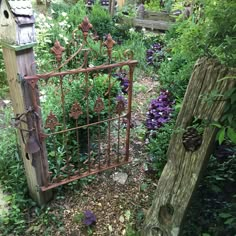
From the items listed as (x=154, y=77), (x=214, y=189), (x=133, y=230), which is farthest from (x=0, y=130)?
(x=154, y=77)

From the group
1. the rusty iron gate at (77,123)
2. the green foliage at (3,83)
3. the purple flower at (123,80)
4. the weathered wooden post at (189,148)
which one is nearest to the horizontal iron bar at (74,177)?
the rusty iron gate at (77,123)

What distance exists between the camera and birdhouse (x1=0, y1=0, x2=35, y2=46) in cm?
155

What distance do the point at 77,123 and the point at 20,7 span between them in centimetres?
114

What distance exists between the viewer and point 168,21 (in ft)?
21.2

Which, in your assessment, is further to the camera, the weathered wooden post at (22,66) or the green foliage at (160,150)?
the green foliage at (160,150)

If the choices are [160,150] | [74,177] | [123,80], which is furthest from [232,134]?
[123,80]

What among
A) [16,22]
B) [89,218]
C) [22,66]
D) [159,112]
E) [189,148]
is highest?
[16,22]

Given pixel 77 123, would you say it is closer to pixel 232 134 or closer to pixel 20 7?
pixel 20 7

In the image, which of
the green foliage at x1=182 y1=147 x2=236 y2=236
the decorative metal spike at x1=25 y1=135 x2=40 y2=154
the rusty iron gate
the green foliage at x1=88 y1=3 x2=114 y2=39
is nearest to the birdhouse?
the rusty iron gate

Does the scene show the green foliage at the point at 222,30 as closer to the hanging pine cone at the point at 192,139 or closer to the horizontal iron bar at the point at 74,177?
the hanging pine cone at the point at 192,139

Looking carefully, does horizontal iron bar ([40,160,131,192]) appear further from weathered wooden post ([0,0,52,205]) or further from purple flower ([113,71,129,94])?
purple flower ([113,71,129,94])

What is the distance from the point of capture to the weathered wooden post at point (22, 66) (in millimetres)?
1575

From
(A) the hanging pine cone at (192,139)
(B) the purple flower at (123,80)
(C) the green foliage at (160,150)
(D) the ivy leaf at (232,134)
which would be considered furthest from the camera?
(B) the purple flower at (123,80)

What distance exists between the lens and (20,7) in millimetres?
1560
